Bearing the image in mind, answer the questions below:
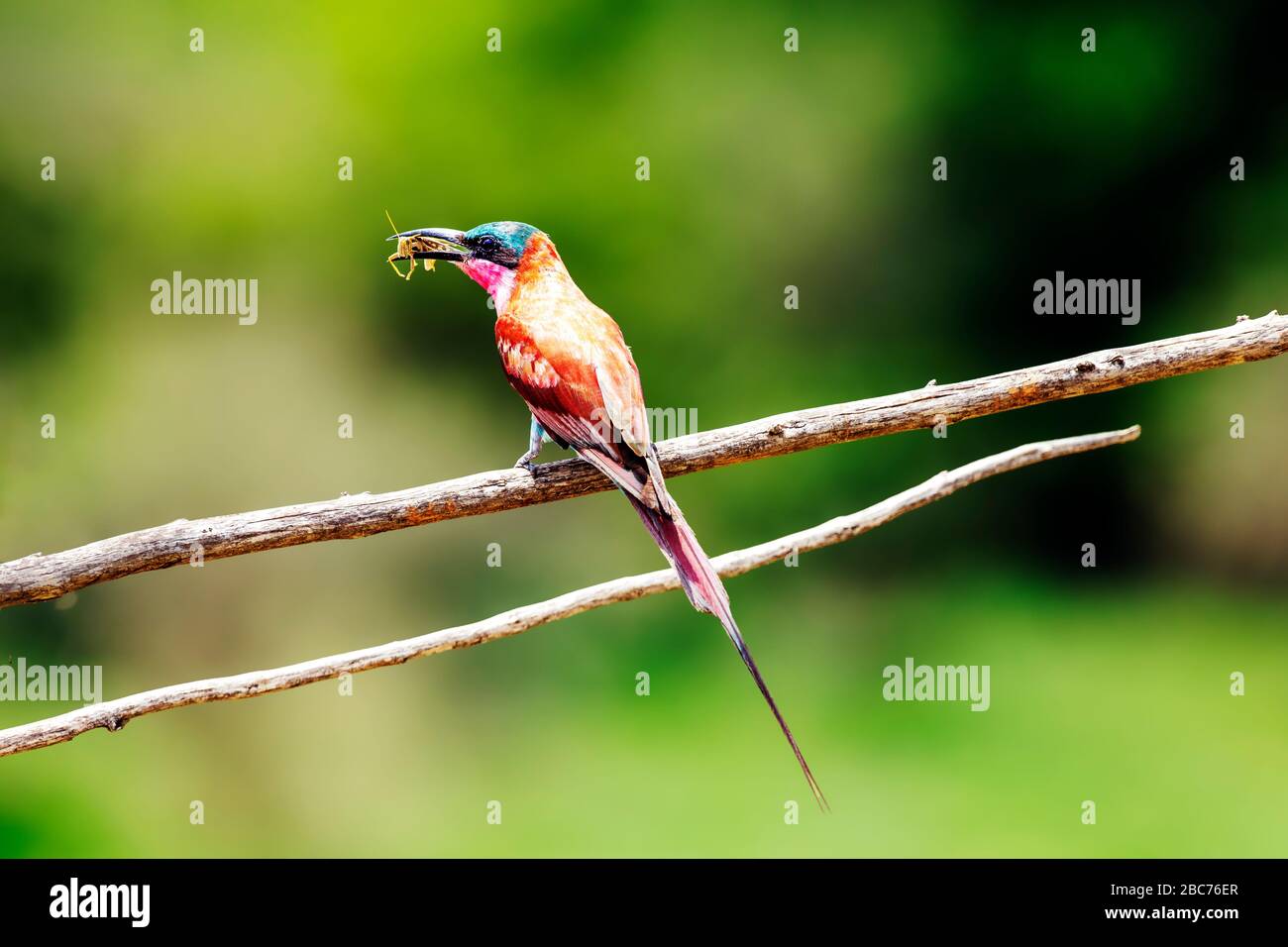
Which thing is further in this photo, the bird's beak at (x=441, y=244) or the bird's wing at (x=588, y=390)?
the bird's beak at (x=441, y=244)

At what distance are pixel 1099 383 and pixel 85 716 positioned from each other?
2.44 metres

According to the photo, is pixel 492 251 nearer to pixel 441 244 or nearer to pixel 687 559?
pixel 441 244

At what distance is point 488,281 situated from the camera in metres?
2.88

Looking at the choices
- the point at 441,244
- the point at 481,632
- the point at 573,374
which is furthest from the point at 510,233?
the point at 481,632

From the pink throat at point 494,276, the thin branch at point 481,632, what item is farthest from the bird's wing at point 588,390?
the thin branch at point 481,632

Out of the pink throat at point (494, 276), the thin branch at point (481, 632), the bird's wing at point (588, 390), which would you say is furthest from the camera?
the pink throat at point (494, 276)

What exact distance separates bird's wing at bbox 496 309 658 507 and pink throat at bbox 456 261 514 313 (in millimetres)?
118

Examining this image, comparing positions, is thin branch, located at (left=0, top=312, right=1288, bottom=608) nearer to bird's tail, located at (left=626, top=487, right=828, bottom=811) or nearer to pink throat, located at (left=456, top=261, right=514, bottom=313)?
bird's tail, located at (left=626, top=487, right=828, bottom=811)

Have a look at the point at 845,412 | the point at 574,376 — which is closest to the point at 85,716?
the point at 574,376

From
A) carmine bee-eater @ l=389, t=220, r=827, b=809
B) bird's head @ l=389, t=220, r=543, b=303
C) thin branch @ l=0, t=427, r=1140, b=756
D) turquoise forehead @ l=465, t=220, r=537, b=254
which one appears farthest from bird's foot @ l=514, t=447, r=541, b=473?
turquoise forehead @ l=465, t=220, r=537, b=254

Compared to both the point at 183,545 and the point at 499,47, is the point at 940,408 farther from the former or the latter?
the point at 499,47

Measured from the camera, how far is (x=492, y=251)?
2846 mm

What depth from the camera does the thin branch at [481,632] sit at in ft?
7.57

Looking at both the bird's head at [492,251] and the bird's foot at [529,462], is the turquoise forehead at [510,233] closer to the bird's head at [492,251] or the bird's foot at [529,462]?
the bird's head at [492,251]
